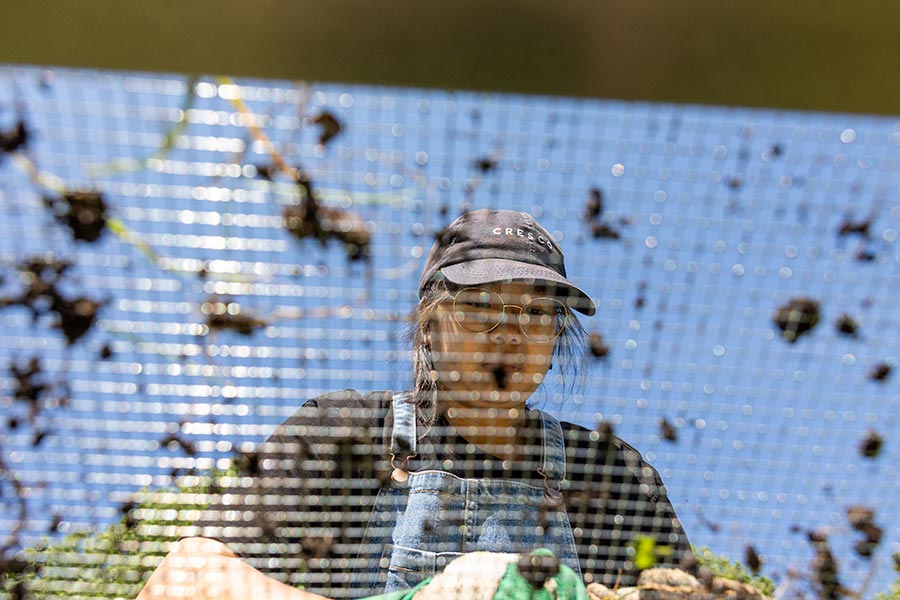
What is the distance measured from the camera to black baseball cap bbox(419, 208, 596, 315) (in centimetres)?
120

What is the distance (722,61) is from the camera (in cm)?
62

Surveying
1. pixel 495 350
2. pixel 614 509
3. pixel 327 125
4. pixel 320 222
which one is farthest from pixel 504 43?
pixel 614 509

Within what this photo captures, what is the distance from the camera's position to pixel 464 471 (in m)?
1.27

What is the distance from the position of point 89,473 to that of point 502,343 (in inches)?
25.3

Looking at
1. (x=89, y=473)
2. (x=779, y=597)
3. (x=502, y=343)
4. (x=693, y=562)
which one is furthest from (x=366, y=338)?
(x=779, y=597)

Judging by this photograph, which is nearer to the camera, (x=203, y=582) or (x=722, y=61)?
(x=722, y=61)

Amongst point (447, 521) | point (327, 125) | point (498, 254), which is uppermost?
point (327, 125)

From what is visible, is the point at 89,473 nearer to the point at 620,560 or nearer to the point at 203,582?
the point at 203,582

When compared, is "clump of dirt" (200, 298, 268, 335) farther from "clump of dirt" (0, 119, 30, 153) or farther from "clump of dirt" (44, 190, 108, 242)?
"clump of dirt" (0, 119, 30, 153)

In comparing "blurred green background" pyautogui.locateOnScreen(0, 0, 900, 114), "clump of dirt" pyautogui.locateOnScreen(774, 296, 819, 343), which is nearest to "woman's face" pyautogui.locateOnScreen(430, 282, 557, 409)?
"clump of dirt" pyautogui.locateOnScreen(774, 296, 819, 343)

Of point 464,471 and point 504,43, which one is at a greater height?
point 504,43

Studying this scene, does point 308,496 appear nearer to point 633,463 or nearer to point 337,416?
point 337,416

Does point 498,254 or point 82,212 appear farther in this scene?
point 498,254

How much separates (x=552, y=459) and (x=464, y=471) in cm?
15
